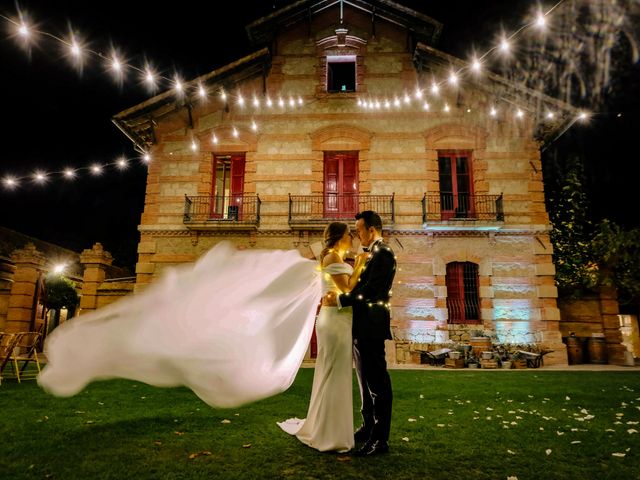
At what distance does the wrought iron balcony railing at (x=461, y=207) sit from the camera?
11258 mm

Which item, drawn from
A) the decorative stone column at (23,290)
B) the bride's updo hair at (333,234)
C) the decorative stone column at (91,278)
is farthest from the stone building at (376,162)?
the bride's updo hair at (333,234)

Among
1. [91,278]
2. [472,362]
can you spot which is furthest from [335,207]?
[91,278]

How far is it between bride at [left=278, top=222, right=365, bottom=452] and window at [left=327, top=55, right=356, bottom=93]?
34.3 feet

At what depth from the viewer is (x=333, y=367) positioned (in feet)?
10.4

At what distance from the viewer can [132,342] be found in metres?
3.49

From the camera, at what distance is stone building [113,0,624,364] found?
11133 millimetres

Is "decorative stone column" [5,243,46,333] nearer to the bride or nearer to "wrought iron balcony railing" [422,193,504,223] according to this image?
the bride

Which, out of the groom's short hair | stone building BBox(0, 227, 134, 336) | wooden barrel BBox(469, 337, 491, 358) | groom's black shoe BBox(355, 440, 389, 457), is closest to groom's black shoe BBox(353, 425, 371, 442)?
groom's black shoe BBox(355, 440, 389, 457)

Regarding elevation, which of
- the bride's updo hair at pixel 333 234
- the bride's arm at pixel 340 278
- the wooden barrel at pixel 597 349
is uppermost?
the bride's updo hair at pixel 333 234

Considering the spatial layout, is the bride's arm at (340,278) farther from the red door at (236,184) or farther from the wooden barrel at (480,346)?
the red door at (236,184)

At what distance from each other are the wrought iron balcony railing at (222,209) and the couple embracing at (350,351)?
8212 millimetres

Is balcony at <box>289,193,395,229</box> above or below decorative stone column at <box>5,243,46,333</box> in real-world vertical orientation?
above

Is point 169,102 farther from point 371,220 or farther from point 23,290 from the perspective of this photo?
point 371,220

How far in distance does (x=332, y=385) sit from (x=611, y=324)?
1156 cm
